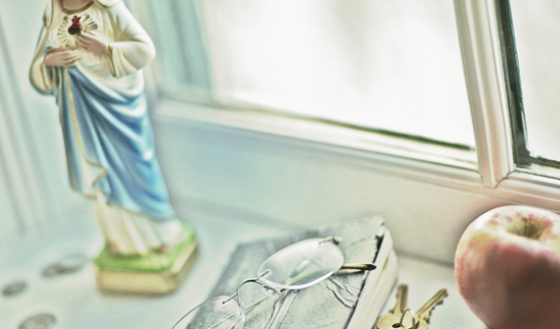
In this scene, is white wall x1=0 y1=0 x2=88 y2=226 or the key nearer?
the key

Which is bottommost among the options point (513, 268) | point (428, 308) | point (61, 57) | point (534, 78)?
point (428, 308)

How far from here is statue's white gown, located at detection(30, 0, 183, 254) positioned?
71 centimetres

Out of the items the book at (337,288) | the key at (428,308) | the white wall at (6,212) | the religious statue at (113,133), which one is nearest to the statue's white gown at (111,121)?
the religious statue at (113,133)

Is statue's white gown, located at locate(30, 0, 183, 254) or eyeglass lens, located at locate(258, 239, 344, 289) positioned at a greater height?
statue's white gown, located at locate(30, 0, 183, 254)

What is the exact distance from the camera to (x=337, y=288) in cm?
73

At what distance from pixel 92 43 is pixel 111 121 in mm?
101

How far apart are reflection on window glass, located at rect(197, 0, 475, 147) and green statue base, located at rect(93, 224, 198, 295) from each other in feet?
0.94

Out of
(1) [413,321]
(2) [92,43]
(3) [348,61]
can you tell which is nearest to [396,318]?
(1) [413,321]

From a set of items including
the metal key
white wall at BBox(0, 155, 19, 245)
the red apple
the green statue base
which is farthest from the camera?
white wall at BBox(0, 155, 19, 245)

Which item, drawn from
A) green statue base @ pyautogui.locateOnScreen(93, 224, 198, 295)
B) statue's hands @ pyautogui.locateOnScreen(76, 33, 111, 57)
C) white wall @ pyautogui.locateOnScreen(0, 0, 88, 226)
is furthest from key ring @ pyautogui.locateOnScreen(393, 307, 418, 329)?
Answer: white wall @ pyautogui.locateOnScreen(0, 0, 88, 226)

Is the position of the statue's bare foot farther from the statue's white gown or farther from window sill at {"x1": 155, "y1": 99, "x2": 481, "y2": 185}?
Answer: window sill at {"x1": 155, "y1": 99, "x2": 481, "y2": 185}

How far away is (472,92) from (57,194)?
72 cm

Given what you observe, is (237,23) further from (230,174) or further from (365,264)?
(365,264)

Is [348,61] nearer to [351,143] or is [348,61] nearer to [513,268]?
[351,143]
